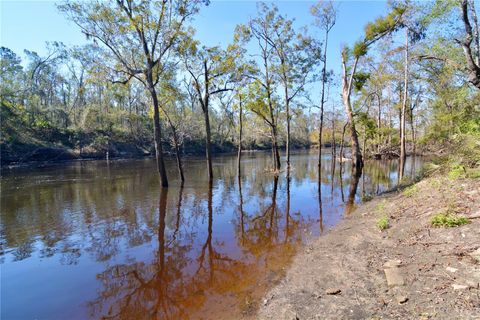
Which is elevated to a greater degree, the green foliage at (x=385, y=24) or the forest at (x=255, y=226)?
the green foliage at (x=385, y=24)

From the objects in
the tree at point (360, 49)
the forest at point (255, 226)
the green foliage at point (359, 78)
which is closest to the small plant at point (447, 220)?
the forest at point (255, 226)

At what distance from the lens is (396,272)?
16.0 ft

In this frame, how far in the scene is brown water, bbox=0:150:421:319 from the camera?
5434 mm

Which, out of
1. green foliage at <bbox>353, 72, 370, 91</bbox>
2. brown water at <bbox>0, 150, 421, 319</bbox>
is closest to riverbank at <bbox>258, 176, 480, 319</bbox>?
brown water at <bbox>0, 150, 421, 319</bbox>

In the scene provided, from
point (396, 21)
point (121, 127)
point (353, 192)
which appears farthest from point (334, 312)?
point (121, 127)

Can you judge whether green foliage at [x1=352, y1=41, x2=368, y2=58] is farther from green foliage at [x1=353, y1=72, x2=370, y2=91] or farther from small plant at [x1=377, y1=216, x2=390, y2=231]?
small plant at [x1=377, y1=216, x2=390, y2=231]

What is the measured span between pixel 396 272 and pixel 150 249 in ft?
21.1

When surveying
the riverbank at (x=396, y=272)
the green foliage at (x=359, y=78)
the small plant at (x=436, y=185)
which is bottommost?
the riverbank at (x=396, y=272)

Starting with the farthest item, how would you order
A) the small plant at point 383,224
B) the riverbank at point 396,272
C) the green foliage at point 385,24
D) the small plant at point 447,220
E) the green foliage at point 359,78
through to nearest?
the green foliage at point 359,78
the green foliage at point 385,24
the small plant at point 383,224
the small plant at point 447,220
the riverbank at point 396,272

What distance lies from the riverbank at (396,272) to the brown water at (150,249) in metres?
0.74

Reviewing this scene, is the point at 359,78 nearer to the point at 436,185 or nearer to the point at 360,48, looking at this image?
the point at 360,48

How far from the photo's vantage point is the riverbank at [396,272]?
3893 millimetres

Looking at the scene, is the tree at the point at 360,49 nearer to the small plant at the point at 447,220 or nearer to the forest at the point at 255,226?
the forest at the point at 255,226

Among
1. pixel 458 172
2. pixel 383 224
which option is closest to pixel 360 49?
pixel 458 172
